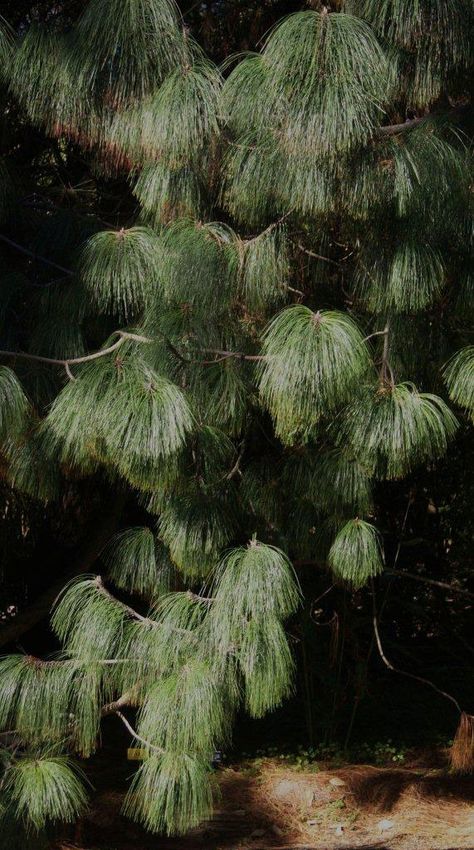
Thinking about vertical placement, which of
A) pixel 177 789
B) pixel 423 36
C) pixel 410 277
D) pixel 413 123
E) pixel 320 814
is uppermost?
pixel 423 36

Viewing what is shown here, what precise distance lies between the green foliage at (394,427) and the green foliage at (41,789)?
2.42 ft

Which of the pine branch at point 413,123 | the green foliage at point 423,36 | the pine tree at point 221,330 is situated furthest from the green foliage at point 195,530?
the green foliage at point 423,36

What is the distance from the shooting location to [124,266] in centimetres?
183

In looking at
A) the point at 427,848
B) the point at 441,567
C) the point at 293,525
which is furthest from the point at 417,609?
the point at 293,525

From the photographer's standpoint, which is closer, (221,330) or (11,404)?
(11,404)

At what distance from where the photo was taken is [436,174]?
1.69 metres

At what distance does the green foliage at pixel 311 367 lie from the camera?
1558mm

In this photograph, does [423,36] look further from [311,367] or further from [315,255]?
[311,367]

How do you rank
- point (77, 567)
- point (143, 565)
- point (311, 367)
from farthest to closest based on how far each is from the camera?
point (77, 567)
point (143, 565)
point (311, 367)

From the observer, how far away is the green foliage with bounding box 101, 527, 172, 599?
6.66 feet

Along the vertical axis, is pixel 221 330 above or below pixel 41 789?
above

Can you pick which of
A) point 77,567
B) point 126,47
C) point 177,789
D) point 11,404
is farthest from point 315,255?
point 77,567

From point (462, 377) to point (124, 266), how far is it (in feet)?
2.07

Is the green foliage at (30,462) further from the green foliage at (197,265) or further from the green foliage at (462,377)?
the green foliage at (462,377)
